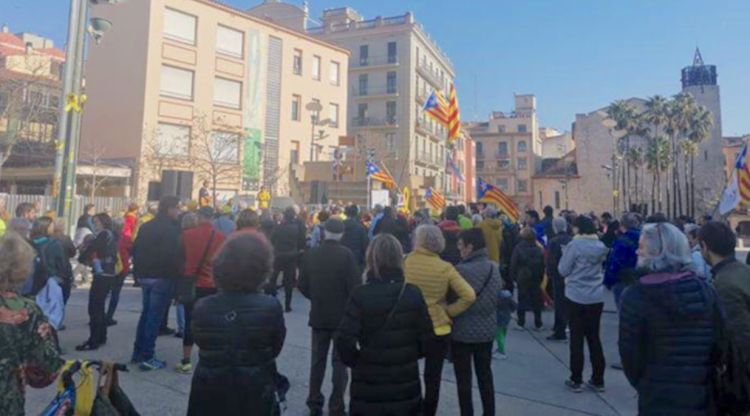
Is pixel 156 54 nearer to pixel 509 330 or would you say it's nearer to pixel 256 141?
pixel 256 141

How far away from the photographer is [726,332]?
9.88 feet

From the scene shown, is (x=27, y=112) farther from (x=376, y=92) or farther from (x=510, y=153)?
(x=510, y=153)

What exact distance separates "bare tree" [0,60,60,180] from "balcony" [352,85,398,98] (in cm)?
2718

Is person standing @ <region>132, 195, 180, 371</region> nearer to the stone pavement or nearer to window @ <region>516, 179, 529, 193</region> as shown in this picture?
the stone pavement

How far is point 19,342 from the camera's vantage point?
8.39ft

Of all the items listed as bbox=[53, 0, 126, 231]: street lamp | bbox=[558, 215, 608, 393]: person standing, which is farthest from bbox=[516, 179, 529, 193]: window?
bbox=[558, 215, 608, 393]: person standing

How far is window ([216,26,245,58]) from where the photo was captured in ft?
108

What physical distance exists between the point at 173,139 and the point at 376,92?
24012 millimetres

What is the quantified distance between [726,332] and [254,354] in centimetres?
287

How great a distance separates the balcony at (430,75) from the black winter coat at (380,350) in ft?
159

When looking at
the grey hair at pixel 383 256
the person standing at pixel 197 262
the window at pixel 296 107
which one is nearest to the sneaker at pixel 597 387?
the grey hair at pixel 383 256

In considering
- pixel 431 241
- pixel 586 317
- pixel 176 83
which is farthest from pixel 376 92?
pixel 431 241

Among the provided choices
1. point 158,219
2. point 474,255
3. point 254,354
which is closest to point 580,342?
point 474,255

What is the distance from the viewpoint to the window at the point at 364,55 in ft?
162
